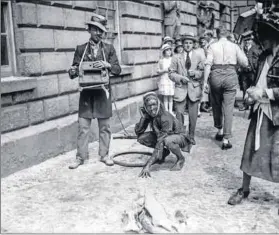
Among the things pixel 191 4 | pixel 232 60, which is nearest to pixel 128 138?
pixel 232 60

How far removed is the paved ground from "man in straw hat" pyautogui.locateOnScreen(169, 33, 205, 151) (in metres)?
0.96

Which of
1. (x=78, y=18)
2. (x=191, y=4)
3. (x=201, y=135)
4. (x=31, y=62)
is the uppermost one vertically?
(x=191, y=4)

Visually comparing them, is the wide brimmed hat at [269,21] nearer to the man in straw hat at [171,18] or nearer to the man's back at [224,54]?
the man's back at [224,54]

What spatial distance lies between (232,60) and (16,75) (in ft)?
12.1

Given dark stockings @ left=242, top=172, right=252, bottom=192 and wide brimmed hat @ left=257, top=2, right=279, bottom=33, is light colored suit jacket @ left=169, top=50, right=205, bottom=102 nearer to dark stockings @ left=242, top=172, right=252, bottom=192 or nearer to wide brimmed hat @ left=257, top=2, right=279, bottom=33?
dark stockings @ left=242, top=172, right=252, bottom=192

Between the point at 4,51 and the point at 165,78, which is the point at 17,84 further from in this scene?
the point at 165,78

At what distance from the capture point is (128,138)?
8109 millimetres

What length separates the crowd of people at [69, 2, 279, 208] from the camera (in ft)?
13.8

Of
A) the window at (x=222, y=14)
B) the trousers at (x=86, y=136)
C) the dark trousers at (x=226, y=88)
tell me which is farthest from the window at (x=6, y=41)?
the window at (x=222, y=14)

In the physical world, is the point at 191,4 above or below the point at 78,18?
above

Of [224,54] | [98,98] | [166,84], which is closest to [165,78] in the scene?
[166,84]

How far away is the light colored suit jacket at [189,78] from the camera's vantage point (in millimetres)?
7230

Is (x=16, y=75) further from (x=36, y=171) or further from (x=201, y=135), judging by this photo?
(x=201, y=135)

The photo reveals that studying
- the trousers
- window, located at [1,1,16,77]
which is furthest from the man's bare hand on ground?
window, located at [1,1,16,77]
